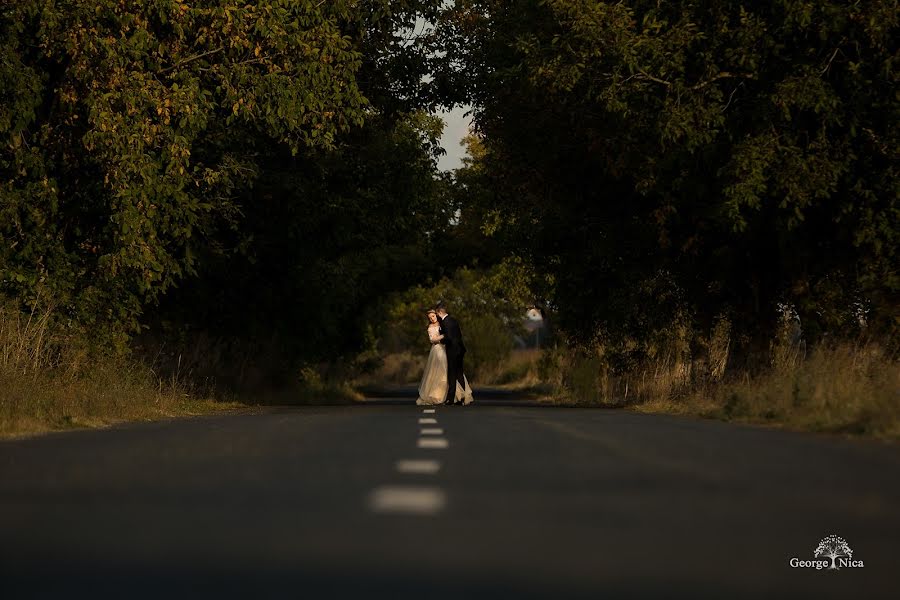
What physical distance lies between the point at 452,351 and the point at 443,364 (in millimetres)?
651

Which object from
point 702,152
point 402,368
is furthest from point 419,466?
point 402,368

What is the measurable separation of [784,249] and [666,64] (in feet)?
13.8

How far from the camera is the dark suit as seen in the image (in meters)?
35.9

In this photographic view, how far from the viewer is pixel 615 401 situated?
3584 cm

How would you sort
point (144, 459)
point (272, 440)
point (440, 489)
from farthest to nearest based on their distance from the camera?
point (272, 440), point (144, 459), point (440, 489)

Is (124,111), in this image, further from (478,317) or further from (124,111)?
(478,317)

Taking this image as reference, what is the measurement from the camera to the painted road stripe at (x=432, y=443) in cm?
1580

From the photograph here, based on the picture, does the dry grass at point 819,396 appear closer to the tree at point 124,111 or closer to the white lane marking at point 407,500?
the white lane marking at point 407,500

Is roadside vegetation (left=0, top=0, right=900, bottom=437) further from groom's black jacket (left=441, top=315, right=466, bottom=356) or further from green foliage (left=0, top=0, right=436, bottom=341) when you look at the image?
groom's black jacket (left=441, top=315, right=466, bottom=356)

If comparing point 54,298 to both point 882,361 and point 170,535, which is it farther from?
point 170,535

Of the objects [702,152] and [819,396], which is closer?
[819,396]

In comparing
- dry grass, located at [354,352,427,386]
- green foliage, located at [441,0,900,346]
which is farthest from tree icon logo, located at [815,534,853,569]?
dry grass, located at [354,352,427,386]

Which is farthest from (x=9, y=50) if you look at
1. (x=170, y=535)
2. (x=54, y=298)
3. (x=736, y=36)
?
(x=170, y=535)

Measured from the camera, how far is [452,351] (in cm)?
3616
